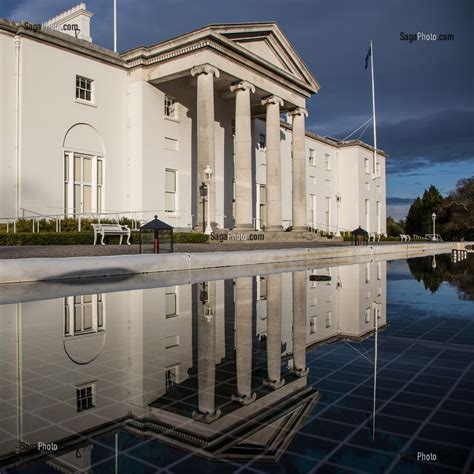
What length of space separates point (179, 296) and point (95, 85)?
21.1 metres

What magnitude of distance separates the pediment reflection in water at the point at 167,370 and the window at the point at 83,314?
2 centimetres

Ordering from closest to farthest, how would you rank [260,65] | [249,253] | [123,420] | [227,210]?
1. [123,420]
2. [249,253]
3. [260,65]
4. [227,210]

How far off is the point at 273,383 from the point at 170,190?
27.3 metres

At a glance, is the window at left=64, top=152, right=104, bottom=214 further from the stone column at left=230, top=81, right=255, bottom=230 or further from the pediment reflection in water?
the pediment reflection in water

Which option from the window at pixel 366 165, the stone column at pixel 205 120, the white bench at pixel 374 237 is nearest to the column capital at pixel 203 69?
the stone column at pixel 205 120

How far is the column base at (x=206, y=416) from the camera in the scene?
317cm

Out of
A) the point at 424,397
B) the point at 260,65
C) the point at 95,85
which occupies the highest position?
the point at 260,65

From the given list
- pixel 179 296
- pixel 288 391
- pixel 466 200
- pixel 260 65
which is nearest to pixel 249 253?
pixel 179 296

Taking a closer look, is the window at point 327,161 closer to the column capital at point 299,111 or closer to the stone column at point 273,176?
the column capital at point 299,111

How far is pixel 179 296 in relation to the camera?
9.12 m

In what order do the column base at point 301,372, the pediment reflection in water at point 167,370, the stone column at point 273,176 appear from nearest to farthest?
the pediment reflection in water at point 167,370, the column base at point 301,372, the stone column at point 273,176

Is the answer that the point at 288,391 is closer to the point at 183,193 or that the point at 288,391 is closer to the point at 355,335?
the point at 355,335

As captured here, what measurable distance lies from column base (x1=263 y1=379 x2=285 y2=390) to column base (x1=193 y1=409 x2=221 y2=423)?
2.19 feet

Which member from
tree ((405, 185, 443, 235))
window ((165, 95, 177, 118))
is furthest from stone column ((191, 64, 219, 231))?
tree ((405, 185, 443, 235))
